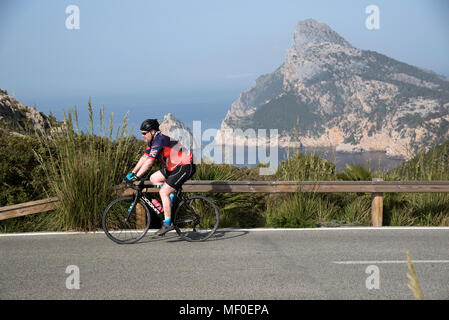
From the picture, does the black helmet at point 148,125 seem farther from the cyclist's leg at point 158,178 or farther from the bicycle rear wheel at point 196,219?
the bicycle rear wheel at point 196,219

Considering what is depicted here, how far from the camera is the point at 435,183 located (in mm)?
9195

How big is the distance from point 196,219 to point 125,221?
1.12 meters

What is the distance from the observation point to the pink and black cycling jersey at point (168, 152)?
23.8 feet

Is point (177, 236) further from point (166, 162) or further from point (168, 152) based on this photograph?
point (168, 152)

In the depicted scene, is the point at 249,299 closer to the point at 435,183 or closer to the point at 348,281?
the point at 348,281

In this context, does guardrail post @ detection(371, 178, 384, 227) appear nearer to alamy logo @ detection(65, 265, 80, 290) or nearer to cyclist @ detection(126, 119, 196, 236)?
cyclist @ detection(126, 119, 196, 236)

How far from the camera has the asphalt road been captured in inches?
211

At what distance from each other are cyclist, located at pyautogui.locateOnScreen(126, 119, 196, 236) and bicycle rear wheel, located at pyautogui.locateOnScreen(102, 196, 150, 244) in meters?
0.44

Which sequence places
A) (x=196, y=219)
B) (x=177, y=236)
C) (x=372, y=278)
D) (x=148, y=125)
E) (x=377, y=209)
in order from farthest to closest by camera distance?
(x=377, y=209) → (x=177, y=236) → (x=196, y=219) → (x=148, y=125) → (x=372, y=278)

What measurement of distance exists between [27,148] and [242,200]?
4269 millimetres

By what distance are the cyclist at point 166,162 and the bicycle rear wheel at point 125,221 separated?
443 millimetres

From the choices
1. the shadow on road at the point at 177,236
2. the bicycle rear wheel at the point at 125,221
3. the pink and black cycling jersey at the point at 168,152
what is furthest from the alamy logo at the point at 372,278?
the bicycle rear wheel at the point at 125,221

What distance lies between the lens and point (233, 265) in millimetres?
6406

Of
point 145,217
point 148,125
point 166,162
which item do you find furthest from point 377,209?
point 148,125
